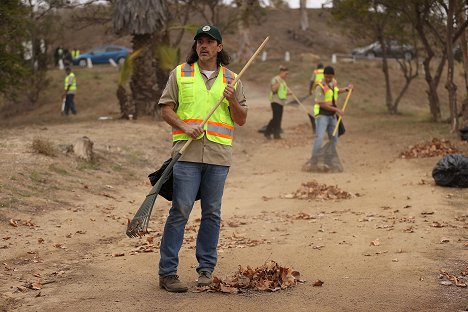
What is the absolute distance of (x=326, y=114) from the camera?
1527 centimetres

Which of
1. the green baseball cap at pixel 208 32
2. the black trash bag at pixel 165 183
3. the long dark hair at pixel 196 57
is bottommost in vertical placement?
the black trash bag at pixel 165 183

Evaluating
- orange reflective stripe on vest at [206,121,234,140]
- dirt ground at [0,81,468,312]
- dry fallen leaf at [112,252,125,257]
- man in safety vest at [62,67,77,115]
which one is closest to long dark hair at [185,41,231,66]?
orange reflective stripe on vest at [206,121,234,140]

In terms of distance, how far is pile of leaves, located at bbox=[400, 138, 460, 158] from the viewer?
55.3ft

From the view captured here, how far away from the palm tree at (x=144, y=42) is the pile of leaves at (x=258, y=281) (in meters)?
15.5

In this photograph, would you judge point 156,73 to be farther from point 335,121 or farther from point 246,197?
point 246,197

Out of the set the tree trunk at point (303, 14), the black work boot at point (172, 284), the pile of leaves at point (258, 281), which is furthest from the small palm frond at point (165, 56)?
the tree trunk at point (303, 14)

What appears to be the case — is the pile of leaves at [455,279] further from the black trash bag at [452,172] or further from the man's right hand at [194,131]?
the black trash bag at [452,172]

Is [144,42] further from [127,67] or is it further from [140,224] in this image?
[140,224]

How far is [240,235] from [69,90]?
2008 centimetres

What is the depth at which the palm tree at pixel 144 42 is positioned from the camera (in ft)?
70.9

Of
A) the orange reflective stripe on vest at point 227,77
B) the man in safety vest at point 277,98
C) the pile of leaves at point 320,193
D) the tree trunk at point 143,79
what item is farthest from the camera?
the tree trunk at point 143,79

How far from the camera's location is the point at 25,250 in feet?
27.8

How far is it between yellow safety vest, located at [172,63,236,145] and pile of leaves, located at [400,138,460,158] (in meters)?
10.7

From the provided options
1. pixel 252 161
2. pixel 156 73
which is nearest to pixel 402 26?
pixel 156 73
